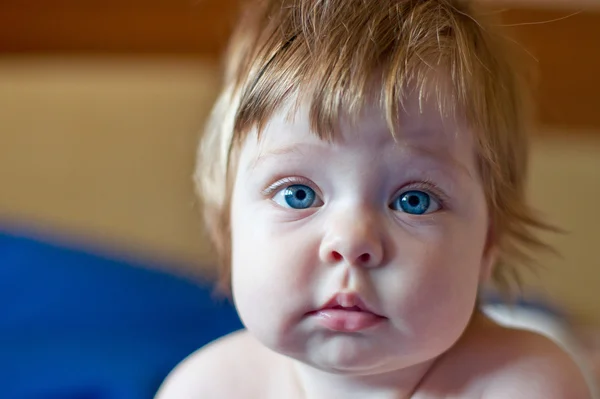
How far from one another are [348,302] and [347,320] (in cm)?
1

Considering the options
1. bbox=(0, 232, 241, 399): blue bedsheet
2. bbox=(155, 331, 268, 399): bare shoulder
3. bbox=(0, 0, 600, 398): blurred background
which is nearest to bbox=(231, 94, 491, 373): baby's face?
bbox=(155, 331, 268, 399): bare shoulder

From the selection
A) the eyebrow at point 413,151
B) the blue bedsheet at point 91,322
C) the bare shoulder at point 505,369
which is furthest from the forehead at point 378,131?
the blue bedsheet at point 91,322

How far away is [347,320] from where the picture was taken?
1.52ft

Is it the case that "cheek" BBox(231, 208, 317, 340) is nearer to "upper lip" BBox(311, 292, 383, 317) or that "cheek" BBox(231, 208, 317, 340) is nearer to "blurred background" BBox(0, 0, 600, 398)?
"upper lip" BBox(311, 292, 383, 317)

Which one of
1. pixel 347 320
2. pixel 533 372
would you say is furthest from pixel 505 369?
pixel 347 320

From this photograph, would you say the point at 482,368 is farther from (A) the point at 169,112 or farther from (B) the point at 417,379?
(A) the point at 169,112

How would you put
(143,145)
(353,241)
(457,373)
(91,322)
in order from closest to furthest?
(353,241) → (457,373) → (91,322) → (143,145)

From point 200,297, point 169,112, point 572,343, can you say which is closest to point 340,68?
point 572,343

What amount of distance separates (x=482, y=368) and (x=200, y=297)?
2.45 feet

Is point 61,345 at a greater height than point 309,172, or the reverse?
point 61,345

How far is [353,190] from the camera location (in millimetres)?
469

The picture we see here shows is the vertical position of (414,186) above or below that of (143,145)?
below

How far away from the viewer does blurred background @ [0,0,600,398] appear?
1.28 meters

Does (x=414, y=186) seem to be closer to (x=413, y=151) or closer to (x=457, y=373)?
(x=413, y=151)
